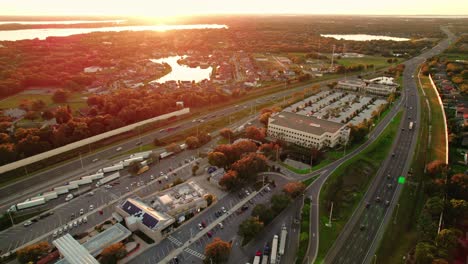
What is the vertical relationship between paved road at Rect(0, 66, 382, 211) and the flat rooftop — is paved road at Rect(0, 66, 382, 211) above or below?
below

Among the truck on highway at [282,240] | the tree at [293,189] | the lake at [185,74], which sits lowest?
the truck on highway at [282,240]

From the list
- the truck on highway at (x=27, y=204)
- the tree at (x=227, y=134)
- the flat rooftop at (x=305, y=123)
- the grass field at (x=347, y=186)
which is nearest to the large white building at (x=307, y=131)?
the flat rooftop at (x=305, y=123)

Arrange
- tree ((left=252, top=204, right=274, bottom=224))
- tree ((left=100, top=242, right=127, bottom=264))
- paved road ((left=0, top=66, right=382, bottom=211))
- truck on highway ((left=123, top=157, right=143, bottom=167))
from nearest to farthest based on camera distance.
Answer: tree ((left=100, top=242, right=127, bottom=264)), tree ((left=252, top=204, right=274, bottom=224)), paved road ((left=0, top=66, right=382, bottom=211)), truck on highway ((left=123, top=157, right=143, bottom=167))

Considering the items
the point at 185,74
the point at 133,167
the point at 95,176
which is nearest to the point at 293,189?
the point at 133,167

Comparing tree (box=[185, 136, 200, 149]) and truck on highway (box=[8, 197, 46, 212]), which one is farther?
tree (box=[185, 136, 200, 149])

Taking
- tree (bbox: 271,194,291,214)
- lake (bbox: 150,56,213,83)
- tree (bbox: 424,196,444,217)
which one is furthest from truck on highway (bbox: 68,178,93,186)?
lake (bbox: 150,56,213,83)

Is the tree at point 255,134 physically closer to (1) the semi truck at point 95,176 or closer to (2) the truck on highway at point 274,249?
(2) the truck on highway at point 274,249

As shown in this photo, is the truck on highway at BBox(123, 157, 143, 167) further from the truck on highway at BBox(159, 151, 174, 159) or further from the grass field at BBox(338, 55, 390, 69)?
the grass field at BBox(338, 55, 390, 69)
